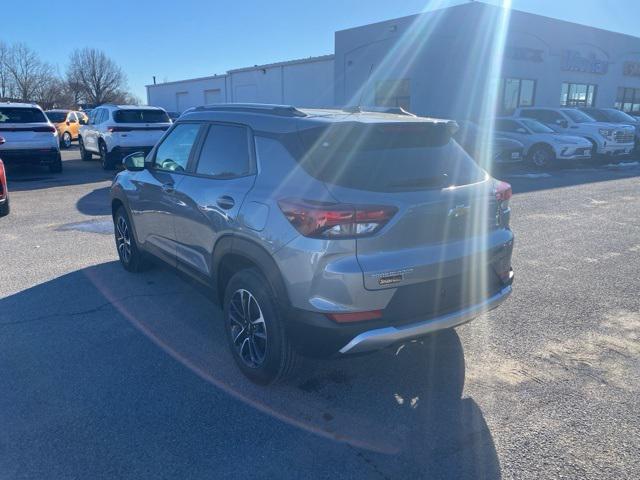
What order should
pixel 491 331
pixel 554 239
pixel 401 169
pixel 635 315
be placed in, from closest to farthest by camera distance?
pixel 401 169 < pixel 491 331 < pixel 635 315 < pixel 554 239

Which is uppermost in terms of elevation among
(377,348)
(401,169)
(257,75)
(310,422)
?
(257,75)

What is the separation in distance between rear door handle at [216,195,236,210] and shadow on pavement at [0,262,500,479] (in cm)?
118

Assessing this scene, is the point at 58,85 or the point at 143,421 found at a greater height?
the point at 58,85

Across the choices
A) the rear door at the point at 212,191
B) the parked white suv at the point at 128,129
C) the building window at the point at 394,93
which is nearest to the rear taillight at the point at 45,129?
the parked white suv at the point at 128,129

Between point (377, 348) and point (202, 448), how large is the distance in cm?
113

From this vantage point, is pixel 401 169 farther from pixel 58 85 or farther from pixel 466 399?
pixel 58 85

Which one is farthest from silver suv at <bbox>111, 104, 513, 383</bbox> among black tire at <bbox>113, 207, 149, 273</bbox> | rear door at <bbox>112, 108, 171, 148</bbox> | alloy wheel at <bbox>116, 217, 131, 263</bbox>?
rear door at <bbox>112, 108, 171, 148</bbox>

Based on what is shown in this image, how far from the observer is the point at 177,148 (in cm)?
456

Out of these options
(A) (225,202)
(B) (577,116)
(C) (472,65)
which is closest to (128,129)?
(A) (225,202)

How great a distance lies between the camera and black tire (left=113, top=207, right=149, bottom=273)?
5.52 metres

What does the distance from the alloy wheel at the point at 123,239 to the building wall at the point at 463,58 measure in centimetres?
1841

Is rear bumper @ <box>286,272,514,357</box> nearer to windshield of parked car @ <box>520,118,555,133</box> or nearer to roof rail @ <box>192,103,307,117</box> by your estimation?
roof rail @ <box>192,103,307,117</box>

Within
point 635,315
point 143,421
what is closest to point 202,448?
point 143,421

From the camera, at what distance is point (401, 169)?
3160mm
